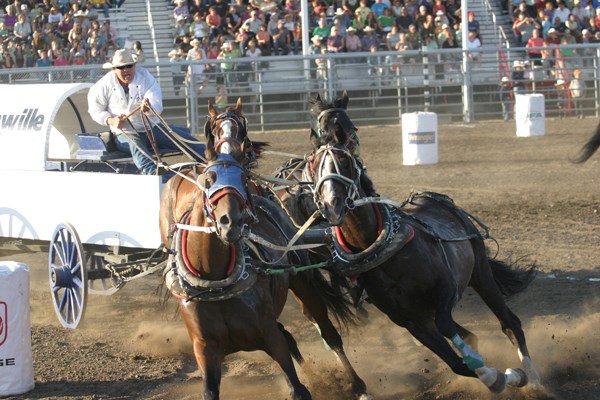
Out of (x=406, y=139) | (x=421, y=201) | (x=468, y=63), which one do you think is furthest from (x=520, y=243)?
(x=468, y=63)

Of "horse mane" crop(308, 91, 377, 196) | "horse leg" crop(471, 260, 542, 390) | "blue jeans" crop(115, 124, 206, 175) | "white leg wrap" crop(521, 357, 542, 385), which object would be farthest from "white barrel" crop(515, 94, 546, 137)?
"horse mane" crop(308, 91, 377, 196)

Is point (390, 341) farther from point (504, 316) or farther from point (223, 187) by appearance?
point (223, 187)

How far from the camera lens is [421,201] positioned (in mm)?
7098

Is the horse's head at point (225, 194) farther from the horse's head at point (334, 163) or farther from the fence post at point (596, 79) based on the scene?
the fence post at point (596, 79)

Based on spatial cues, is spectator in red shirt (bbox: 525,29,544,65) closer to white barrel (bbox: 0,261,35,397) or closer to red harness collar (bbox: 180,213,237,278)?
white barrel (bbox: 0,261,35,397)

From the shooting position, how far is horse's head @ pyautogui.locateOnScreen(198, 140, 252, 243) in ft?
15.3

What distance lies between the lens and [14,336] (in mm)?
6441

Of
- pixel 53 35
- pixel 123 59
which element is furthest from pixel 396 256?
pixel 53 35

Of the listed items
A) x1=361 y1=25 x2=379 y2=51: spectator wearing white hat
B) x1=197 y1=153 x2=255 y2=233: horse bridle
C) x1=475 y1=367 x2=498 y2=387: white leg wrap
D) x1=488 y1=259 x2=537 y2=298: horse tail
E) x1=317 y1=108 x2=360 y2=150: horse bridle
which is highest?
x1=361 y1=25 x2=379 y2=51: spectator wearing white hat

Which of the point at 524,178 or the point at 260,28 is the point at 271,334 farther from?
the point at 260,28

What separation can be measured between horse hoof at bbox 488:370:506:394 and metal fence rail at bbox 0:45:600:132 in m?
14.1

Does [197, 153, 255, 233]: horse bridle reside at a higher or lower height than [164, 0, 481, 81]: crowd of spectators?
lower

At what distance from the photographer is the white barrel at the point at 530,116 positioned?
17.8m

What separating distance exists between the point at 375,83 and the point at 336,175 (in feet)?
48.8
